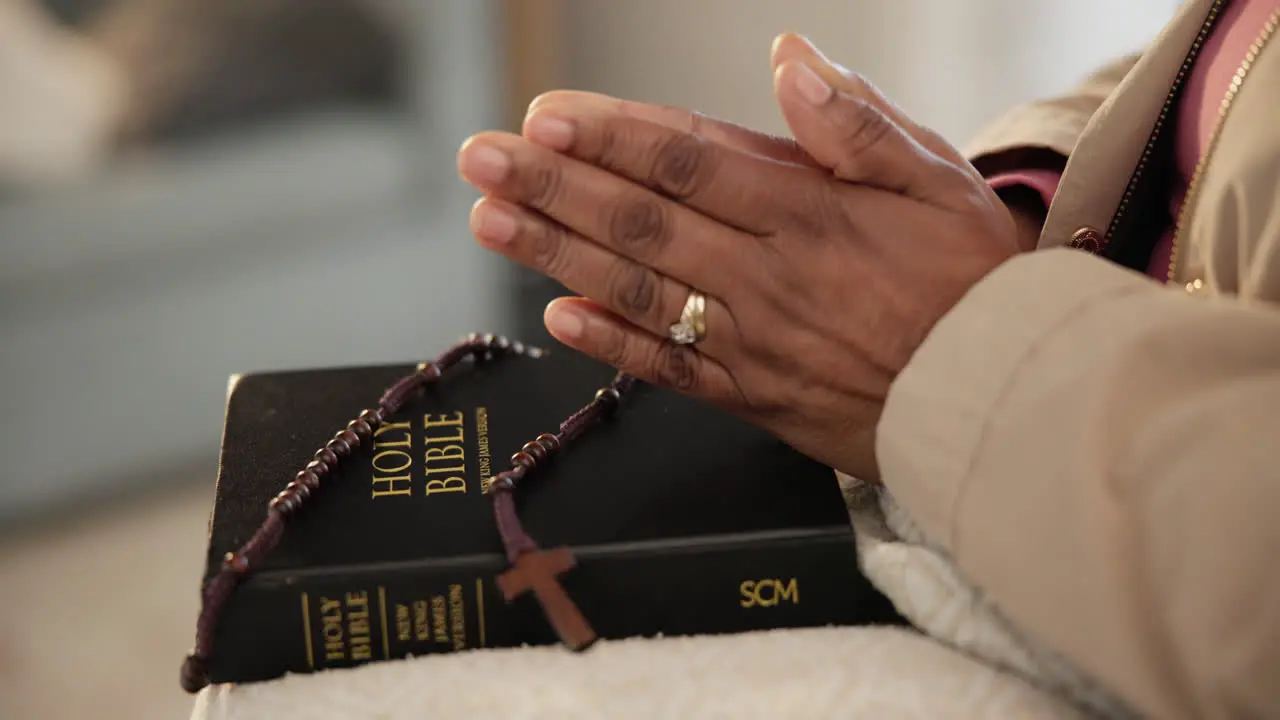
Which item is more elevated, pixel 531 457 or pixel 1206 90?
pixel 1206 90

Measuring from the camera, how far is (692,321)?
21.5 inches

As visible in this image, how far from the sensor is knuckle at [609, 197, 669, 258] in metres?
0.53

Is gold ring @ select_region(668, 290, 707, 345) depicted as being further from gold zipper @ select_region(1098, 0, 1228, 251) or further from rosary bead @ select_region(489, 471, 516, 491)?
gold zipper @ select_region(1098, 0, 1228, 251)

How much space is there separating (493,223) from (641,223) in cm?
7

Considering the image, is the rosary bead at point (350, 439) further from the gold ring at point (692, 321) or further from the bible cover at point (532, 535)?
the gold ring at point (692, 321)

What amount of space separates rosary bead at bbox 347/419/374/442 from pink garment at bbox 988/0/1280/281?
40cm

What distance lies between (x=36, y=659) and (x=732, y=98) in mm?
1474

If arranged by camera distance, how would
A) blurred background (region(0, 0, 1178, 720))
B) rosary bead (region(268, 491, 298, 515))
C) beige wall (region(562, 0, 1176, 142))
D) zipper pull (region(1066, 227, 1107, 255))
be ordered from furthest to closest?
beige wall (region(562, 0, 1176, 142)), blurred background (region(0, 0, 1178, 720)), zipper pull (region(1066, 227, 1107, 255)), rosary bead (region(268, 491, 298, 515))

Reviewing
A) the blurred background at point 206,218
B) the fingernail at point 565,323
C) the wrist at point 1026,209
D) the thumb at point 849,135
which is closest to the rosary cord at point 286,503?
the fingernail at point 565,323

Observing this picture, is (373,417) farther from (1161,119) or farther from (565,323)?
(1161,119)

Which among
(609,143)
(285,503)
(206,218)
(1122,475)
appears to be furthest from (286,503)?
(206,218)

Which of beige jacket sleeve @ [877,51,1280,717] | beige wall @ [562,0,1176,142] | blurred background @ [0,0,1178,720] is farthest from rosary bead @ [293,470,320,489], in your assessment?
beige wall @ [562,0,1176,142]

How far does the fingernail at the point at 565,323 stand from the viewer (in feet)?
1.81

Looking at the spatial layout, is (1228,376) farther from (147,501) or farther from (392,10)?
(392,10)
